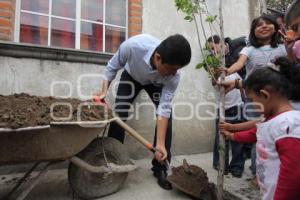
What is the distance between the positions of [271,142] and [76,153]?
162cm

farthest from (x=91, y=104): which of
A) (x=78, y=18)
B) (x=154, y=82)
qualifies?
(x=78, y=18)

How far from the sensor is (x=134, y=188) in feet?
11.2

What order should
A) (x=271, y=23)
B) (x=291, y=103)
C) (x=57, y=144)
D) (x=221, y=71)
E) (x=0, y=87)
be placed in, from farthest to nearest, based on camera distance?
(x=0, y=87) < (x=271, y=23) < (x=221, y=71) < (x=57, y=144) < (x=291, y=103)

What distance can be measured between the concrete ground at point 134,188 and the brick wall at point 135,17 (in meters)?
1.80

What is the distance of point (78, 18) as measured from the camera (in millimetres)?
4223

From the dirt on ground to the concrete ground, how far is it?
0.29 ft

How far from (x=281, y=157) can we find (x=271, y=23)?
78.2 inches

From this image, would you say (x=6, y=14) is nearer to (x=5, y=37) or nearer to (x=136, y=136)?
(x=5, y=37)

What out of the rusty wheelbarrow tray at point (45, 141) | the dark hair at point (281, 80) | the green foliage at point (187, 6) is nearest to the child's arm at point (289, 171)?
the dark hair at point (281, 80)

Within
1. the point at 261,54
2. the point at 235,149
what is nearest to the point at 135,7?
the point at 261,54

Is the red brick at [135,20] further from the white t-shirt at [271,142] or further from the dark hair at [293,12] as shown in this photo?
the white t-shirt at [271,142]

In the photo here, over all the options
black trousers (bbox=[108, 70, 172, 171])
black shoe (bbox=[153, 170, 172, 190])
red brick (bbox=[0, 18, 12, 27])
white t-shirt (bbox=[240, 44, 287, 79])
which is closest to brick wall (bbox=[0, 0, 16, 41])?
red brick (bbox=[0, 18, 12, 27])

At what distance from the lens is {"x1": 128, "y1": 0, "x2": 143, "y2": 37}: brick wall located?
441 centimetres

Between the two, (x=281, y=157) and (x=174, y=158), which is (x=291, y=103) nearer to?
(x=281, y=157)
